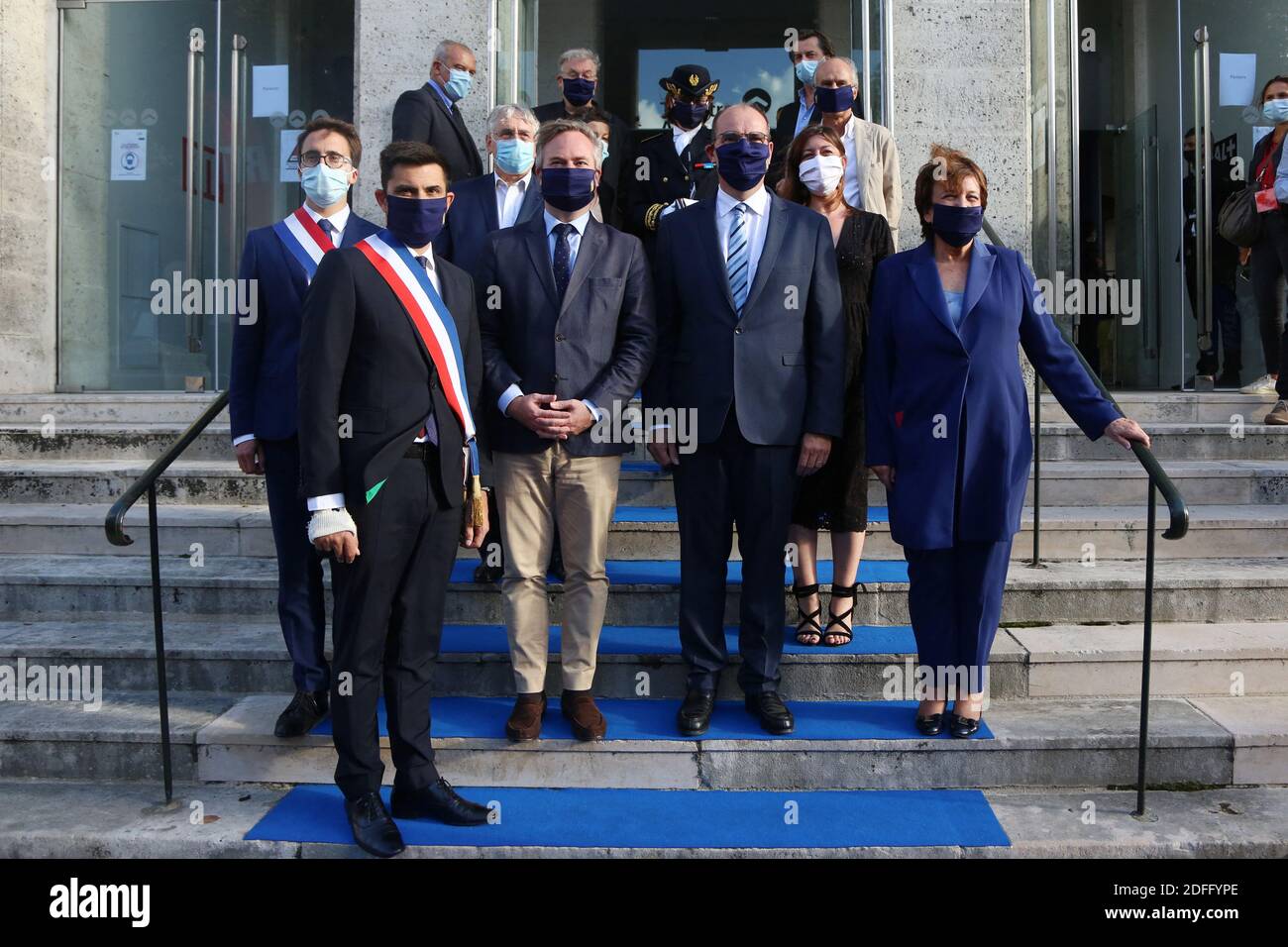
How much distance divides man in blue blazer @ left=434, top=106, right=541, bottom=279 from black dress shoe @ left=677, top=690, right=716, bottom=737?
2.06 meters

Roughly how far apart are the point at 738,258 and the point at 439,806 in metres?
2.25

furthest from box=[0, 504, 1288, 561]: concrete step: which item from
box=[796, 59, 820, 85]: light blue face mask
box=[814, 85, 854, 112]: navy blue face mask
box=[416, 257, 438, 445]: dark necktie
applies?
box=[796, 59, 820, 85]: light blue face mask

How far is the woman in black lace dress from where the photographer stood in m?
4.72

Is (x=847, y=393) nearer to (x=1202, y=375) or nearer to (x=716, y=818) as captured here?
(x=716, y=818)

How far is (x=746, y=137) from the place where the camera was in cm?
436

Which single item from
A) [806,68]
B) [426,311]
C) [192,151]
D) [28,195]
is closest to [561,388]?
[426,311]

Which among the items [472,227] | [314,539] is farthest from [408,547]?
[472,227]

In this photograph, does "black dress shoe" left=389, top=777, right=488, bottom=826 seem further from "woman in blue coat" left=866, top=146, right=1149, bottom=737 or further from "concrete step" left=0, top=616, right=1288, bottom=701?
"woman in blue coat" left=866, top=146, right=1149, bottom=737

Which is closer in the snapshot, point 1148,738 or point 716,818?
point 716,818

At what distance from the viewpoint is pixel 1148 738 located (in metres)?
4.25

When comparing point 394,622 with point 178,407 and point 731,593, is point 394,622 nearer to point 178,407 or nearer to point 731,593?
point 731,593

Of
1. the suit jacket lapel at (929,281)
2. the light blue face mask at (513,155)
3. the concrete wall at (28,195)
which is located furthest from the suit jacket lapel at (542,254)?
the concrete wall at (28,195)

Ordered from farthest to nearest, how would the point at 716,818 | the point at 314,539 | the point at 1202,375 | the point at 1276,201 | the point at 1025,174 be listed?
the point at 1202,375 → the point at 1025,174 → the point at 1276,201 → the point at 716,818 → the point at 314,539
